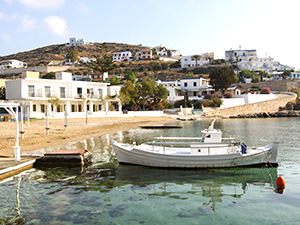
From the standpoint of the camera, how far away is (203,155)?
53.7ft

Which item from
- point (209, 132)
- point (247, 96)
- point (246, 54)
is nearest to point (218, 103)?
point (247, 96)

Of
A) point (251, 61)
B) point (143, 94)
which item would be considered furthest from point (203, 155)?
point (251, 61)

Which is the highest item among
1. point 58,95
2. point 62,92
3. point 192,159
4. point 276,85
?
point 276,85

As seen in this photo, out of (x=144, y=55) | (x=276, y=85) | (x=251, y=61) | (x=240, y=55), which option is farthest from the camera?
(x=144, y=55)

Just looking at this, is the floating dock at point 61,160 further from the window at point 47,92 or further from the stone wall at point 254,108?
the stone wall at point 254,108

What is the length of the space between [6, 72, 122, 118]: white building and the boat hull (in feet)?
86.7

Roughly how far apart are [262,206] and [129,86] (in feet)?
172

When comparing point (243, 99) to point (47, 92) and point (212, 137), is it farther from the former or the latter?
point (212, 137)

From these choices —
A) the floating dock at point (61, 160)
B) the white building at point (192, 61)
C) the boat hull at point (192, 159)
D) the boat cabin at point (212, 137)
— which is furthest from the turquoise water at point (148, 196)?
the white building at point (192, 61)

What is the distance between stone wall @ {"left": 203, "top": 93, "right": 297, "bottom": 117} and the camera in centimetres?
7056

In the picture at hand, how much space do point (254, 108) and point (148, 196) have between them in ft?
237

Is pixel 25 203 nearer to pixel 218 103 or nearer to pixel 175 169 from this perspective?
pixel 175 169

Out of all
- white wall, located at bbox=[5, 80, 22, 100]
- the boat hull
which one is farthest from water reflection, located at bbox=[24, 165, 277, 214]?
white wall, located at bbox=[5, 80, 22, 100]

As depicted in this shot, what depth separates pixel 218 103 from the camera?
233ft
